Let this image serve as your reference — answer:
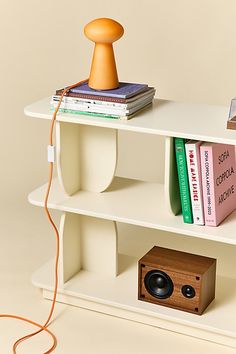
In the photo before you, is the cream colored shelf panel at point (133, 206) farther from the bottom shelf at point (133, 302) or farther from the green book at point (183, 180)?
the bottom shelf at point (133, 302)

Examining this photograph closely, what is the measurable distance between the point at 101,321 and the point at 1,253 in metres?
0.70

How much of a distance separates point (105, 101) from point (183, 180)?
362mm

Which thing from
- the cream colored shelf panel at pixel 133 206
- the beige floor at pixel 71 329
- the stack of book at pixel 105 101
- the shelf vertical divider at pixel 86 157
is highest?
the stack of book at pixel 105 101

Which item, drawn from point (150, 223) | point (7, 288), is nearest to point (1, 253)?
point (7, 288)

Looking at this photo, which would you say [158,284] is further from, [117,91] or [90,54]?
[90,54]

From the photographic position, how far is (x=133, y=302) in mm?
3059

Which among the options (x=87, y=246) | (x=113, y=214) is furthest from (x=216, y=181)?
(x=87, y=246)

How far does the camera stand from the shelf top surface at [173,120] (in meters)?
2.72

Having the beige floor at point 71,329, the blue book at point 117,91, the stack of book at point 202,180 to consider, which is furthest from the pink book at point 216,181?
the beige floor at point 71,329

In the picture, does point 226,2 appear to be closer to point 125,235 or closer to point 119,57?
point 119,57

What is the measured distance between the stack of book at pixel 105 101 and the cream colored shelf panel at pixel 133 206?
335 mm

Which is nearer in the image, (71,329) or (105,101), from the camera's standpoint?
(105,101)

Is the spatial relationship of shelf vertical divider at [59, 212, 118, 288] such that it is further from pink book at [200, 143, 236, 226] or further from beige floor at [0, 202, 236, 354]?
pink book at [200, 143, 236, 226]

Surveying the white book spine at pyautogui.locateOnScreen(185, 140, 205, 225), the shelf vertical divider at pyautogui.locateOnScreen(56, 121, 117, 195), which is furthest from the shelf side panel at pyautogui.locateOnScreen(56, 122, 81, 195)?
the white book spine at pyautogui.locateOnScreen(185, 140, 205, 225)
